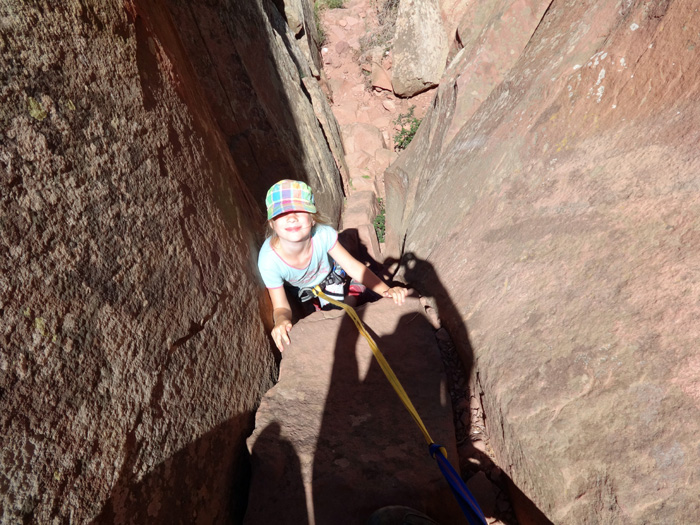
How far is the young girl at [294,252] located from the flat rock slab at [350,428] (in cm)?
17

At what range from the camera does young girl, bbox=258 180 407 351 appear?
7.54 ft

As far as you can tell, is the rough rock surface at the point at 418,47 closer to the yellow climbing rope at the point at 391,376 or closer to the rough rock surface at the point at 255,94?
the rough rock surface at the point at 255,94

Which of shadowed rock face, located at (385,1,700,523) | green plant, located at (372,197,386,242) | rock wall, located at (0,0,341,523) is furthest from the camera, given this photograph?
green plant, located at (372,197,386,242)

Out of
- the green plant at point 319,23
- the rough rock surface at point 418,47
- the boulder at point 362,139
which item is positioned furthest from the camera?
the green plant at point 319,23

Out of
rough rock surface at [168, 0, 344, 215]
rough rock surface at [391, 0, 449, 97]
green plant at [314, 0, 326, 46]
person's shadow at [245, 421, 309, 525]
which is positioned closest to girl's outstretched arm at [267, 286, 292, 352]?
person's shadow at [245, 421, 309, 525]

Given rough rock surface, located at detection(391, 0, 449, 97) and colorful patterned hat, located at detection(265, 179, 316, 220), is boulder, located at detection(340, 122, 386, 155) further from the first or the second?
colorful patterned hat, located at detection(265, 179, 316, 220)

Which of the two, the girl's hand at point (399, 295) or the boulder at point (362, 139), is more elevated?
the boulder at point (362, 139)

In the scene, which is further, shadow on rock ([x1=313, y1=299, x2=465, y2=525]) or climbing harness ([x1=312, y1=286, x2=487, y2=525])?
shadow on rock ([x1=313, y1=299, x2=465, y2=525])

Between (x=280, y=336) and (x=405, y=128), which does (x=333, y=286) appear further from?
(x=405, y=128)

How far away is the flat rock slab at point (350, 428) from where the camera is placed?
161 centimetres

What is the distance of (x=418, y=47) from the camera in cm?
654

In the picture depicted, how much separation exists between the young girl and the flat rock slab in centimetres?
17

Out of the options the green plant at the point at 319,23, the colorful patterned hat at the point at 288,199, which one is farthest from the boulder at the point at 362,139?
the colorful patterned hat at the point at 288,199

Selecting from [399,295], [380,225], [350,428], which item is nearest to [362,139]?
[380,225]
